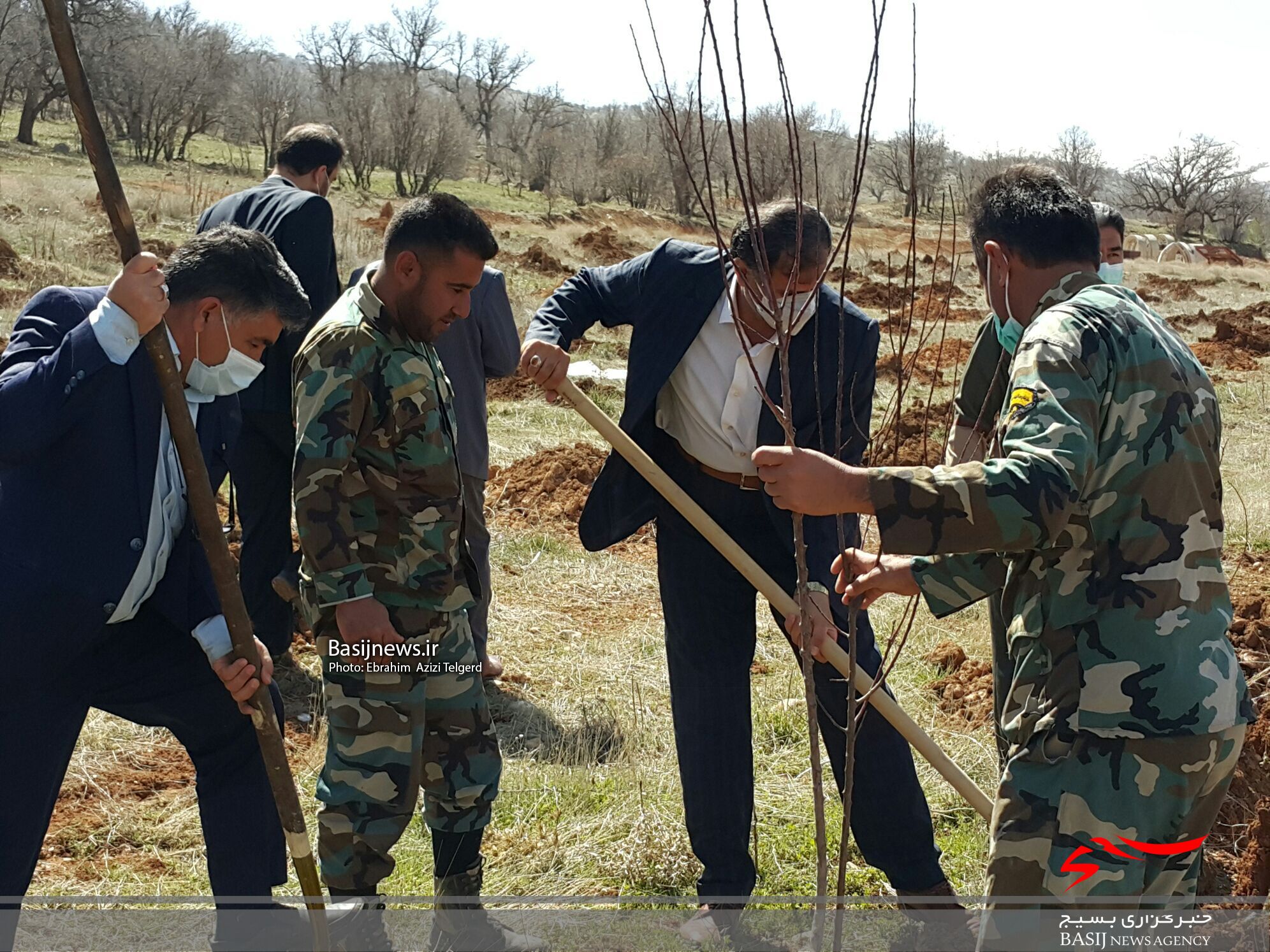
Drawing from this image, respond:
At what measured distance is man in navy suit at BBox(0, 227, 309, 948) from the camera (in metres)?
2.47

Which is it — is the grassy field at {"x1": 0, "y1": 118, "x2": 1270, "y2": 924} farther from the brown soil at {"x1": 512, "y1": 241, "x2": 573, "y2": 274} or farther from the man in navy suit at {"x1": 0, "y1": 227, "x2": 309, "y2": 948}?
the brown soil at {"x1": 512, "y1": 241, "x2": 573, "y2": 274}

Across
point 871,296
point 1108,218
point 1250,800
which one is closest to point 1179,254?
point 871,296

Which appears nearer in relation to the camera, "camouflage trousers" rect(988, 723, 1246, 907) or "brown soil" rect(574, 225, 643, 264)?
"camouflage trousers" rect(988, 723, 1246, 907)

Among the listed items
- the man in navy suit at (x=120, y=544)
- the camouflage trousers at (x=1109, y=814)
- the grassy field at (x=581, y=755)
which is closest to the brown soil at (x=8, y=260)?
the grassy field at (x=581, y=755)

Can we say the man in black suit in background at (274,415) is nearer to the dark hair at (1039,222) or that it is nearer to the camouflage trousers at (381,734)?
the camouflage trousers at (381,734)

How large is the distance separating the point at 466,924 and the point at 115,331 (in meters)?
1.85

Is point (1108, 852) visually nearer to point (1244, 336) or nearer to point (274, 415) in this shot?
point (274, 415)

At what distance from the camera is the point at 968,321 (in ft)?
62.8

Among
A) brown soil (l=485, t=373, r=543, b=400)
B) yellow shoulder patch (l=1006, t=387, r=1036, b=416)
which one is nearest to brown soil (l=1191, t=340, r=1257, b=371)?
brown soil (l=485, t=373, r=543, b=400)

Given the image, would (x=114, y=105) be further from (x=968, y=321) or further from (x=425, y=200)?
(x=425, y=200)

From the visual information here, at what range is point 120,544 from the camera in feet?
8.49

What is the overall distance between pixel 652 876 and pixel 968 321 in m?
16.9

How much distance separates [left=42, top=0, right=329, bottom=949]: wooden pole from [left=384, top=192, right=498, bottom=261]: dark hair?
746mm

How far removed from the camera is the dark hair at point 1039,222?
2299mm
